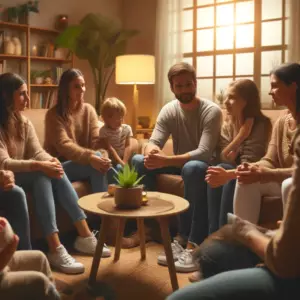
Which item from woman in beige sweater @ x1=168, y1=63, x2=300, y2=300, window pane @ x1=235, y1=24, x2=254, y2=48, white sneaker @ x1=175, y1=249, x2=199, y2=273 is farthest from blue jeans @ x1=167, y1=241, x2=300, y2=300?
window pane @ x1=235, y1=24, x2=254, y2=48

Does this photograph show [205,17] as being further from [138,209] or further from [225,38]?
[138,209]

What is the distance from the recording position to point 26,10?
15.9ft

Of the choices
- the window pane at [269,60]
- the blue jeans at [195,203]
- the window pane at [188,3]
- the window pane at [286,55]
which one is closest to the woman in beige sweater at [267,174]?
the blue jeans at [195,203]

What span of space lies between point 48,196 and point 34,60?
10.5 feet

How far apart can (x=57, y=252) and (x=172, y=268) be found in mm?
709

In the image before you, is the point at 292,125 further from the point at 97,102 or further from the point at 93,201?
the point at 97,102

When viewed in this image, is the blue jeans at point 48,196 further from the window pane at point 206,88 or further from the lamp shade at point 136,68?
the window pane at point 206,88

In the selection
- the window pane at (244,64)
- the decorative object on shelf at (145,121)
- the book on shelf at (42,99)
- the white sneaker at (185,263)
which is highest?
the window pane at (244,64)

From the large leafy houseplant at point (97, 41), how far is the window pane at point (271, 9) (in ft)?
4.78

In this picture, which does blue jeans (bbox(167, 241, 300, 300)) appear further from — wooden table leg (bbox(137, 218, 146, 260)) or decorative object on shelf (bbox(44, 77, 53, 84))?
decorative object on shelf (bbox(44, 77, 53, 84))

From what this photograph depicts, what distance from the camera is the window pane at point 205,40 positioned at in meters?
5.00

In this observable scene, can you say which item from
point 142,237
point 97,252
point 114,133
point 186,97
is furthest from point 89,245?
point 186,97

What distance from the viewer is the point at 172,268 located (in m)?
2.04

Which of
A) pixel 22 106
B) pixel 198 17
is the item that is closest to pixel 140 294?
→ pixel 22 106
